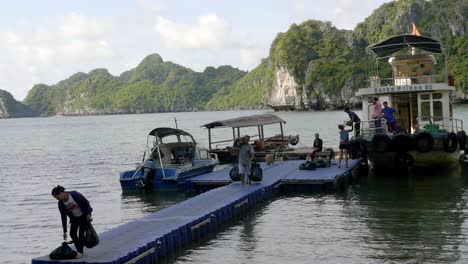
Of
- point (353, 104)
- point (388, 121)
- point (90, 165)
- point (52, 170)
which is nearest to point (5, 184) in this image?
point (52, 170)

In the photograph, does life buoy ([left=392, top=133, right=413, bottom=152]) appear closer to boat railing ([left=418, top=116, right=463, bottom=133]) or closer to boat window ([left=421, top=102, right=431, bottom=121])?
boat railing ([left=418, top=116, right=463, bottom=133])

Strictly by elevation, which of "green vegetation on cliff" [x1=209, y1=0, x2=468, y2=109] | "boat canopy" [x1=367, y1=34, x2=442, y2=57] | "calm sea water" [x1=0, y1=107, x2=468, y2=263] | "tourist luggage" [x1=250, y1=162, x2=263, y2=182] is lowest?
"calm sea water" [x1=0, y1=107, x2=468, y2=263]

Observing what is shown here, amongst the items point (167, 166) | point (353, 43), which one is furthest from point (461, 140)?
point (353, 43)

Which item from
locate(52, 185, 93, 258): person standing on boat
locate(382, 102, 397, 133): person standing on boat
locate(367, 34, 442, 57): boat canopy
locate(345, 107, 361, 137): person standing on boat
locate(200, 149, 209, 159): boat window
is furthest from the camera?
locate(367, 34, 442, 57): boat canopy

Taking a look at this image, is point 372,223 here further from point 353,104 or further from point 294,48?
point 294,48

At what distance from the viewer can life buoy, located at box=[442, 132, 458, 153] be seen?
23094 millimetres

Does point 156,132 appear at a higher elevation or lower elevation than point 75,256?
higher

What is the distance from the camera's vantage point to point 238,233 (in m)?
14.4

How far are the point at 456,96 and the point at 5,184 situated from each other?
138 metres

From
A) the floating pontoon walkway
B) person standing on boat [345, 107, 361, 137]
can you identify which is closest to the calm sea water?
the floating pontoon walkway

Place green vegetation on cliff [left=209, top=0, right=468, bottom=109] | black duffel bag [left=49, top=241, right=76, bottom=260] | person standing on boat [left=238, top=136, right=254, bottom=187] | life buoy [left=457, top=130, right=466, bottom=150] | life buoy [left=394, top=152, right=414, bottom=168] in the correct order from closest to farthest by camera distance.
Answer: black duffel bag [left=49, top=241, right=76, bottom=260]
person standing on boat [left=238, top=136, right=254, bottom=187]
life buoy [left=394, top=152, right=414, bottom=168]
life buoy [left=457, top=130, right=466, bottom=150]
green vegetation on cliff [left=209, top=0, right=468, bottom=109]

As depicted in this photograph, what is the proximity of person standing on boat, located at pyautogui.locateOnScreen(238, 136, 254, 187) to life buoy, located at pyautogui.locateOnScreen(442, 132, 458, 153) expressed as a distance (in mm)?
8623

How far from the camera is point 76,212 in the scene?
10.2m

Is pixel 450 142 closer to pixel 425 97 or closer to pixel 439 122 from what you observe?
pixel 439 122
